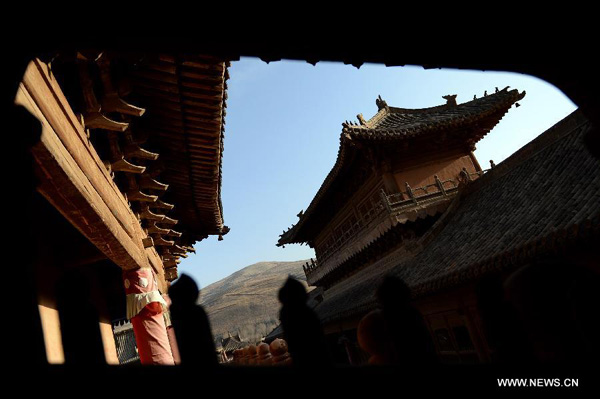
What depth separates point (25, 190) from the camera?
1100 mm

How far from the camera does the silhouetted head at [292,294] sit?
1089 millimetres

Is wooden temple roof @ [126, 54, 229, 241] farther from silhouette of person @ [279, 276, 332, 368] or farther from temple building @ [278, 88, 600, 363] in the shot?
temple building @ [278, 88, 600, 363]

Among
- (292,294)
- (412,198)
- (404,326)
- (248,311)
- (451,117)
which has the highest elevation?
(451,117)

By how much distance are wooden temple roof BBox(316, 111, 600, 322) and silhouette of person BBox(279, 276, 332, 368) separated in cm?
485

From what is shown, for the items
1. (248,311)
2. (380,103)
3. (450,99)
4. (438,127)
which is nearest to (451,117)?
(438,127)

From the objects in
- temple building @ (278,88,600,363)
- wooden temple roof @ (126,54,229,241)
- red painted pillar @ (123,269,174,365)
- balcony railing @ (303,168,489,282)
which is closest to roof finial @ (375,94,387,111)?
temple building @ (278,88,600,363)

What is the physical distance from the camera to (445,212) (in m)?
10.5

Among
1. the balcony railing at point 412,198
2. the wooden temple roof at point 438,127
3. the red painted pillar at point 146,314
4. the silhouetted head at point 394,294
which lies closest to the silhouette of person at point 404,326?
the silhouetted head at point 394,294

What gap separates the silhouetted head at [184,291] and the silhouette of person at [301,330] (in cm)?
29

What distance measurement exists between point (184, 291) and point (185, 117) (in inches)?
119

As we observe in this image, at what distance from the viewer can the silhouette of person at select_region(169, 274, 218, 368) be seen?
100 centimetres

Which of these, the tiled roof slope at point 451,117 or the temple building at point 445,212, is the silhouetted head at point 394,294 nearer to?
the temple building at point 445,212

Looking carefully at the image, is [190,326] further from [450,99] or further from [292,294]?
[450,99]

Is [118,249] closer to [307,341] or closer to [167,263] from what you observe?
[307,341]
